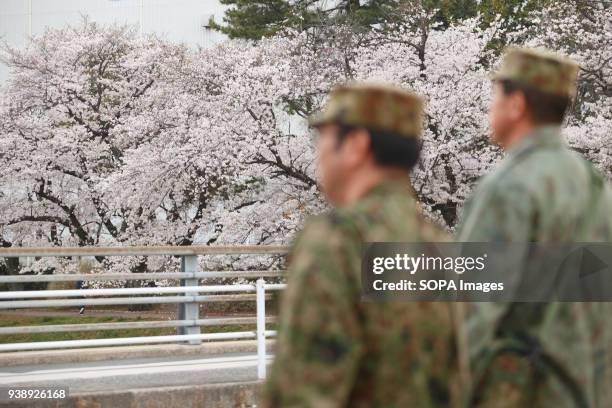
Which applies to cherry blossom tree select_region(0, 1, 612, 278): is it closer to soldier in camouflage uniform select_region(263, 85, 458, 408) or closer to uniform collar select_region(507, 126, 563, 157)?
uniform collar select_region(507, 126, 563, 157)

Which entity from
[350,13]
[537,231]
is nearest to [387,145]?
[537,231]

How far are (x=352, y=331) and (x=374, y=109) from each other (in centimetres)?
48

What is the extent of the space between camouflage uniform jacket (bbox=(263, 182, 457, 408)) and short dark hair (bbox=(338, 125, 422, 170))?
0.06 meters

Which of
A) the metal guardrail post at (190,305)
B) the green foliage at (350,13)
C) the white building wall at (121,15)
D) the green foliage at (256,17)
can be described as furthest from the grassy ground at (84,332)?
the white building wall at (121,15)

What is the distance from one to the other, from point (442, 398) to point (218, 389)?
23.6 ft

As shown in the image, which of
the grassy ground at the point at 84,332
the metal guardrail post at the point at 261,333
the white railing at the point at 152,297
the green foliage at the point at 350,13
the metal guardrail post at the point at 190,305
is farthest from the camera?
the green foliage at the point at 350,13

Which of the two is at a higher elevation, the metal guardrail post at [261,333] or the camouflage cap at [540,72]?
the metal guardrail post at [261,333]

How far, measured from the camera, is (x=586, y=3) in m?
27.5

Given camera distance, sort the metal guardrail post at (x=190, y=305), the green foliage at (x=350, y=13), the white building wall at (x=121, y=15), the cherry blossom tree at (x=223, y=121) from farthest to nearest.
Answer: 1. the white building wall at (x=121, y=15)
2. the green foliage at (x=350, y=13)
3. the cherry blossom tree at (x=223, y=121)
4. the metal guardrail post at (x=190, y=305)

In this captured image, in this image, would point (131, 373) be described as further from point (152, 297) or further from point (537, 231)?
point (537, 231)

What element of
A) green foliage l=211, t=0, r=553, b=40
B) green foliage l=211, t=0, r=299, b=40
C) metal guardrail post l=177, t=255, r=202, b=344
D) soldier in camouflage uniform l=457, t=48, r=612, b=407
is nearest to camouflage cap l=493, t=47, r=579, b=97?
soldier in camouflage uniform l=457, t=48, r=612, b=407

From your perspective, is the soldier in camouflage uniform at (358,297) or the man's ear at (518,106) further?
the man's ear at (518,106)

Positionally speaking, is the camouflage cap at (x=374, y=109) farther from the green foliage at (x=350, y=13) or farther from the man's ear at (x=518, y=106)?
the green foliage at (x=350, y=13)

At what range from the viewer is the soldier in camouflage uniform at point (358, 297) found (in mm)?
2215
